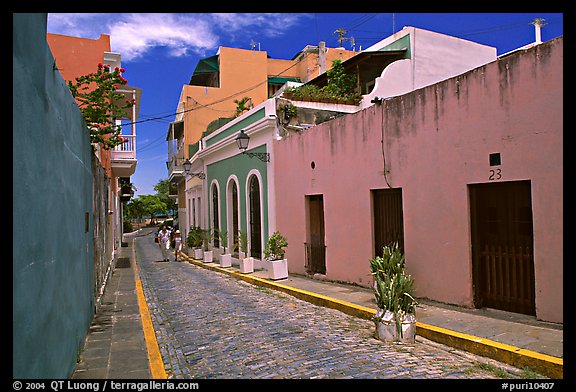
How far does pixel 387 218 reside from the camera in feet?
29.5

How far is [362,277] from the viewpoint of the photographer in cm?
955

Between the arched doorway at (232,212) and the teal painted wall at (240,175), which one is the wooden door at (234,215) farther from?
the teal painted wall at (240,175)

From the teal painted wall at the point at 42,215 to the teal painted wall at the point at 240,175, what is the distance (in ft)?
30.2

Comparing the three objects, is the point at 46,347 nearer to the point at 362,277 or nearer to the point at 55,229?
the point at 55,229

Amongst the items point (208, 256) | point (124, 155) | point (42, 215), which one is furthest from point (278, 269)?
point (124, 155)

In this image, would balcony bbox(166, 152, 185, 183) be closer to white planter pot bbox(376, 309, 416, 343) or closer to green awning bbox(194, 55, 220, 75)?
green awning bbox(194, 55, 220, 75)

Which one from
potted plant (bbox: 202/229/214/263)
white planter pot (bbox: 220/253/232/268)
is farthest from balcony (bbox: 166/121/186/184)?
white planter pot (bbox: 220/253/232/268)

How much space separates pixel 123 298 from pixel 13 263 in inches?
306

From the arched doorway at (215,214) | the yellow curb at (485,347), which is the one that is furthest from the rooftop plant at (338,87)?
the yellow curb at (485,347)

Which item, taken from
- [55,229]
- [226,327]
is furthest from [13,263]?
[226,327]

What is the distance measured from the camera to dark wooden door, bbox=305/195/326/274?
37.5ft

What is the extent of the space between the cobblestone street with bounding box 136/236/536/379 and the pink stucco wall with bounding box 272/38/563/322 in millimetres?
1545

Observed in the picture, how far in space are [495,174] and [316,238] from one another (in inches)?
228

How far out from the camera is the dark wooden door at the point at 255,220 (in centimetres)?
1513
